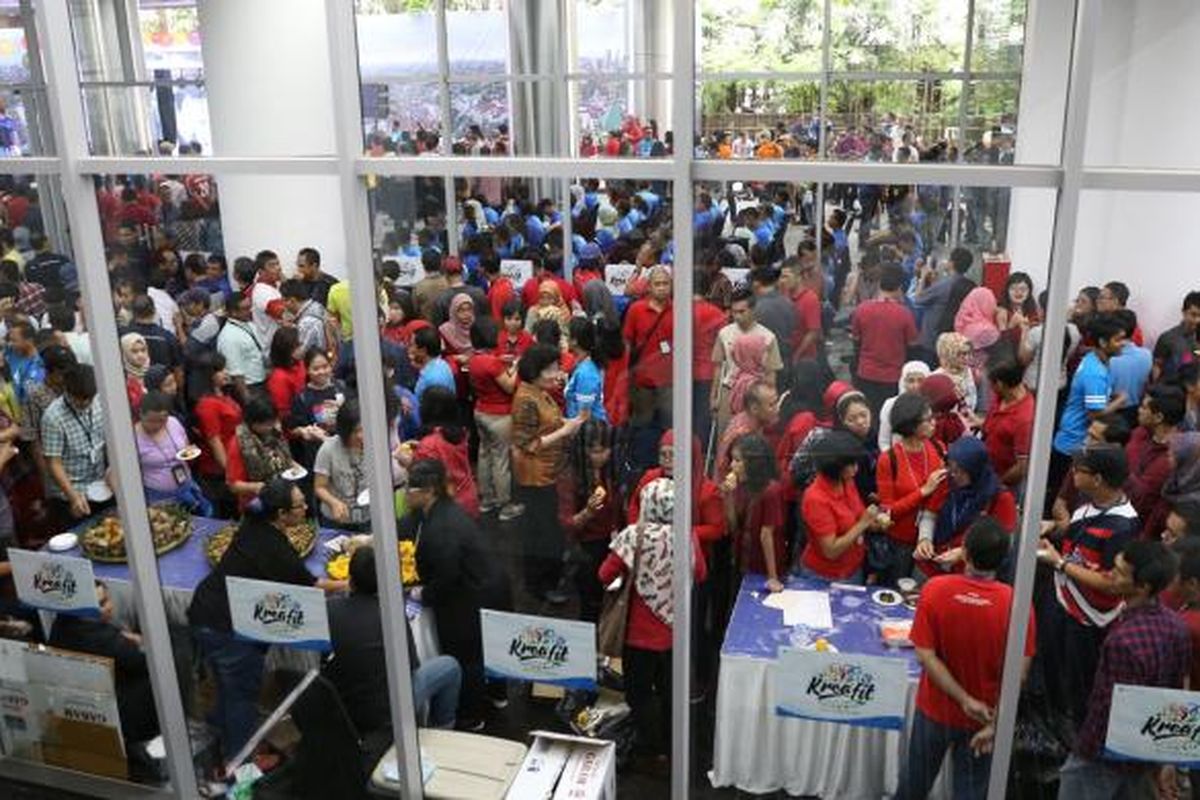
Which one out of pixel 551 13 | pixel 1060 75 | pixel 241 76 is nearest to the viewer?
pixel 1060 75

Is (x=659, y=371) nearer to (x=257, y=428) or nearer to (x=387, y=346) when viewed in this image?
(x=387, y=346)

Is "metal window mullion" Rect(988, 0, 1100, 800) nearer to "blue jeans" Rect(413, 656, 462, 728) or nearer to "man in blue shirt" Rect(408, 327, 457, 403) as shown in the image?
"blue jeans" Rect(413, 656, 462, 728)

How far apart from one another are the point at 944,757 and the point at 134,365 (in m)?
3.22

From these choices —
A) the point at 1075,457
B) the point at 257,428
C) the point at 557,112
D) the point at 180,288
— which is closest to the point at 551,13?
the point at 557,112

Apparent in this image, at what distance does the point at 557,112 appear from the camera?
779 centimetres

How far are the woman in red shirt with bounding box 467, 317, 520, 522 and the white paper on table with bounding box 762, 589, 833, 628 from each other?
1186 mm

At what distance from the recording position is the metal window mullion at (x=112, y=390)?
3.34 metres

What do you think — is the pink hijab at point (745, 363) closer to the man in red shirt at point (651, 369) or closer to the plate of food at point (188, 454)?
the man in red shirt at point (651, 369)

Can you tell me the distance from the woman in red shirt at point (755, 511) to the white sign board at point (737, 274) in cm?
58

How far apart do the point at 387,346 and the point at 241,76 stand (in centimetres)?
122

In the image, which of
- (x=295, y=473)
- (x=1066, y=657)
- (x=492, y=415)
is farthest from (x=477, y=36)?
(x=1066, y=657)

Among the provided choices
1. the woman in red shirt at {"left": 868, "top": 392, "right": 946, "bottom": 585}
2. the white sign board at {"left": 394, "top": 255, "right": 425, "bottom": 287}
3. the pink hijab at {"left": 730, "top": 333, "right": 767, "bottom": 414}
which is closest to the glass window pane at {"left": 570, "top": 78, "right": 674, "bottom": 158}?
the pink hijab at {"left": 730, "top": 333, "right": 767, "bottom": 414}

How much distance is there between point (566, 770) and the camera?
358cm

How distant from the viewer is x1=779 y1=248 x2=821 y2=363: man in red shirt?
447 centimetres
